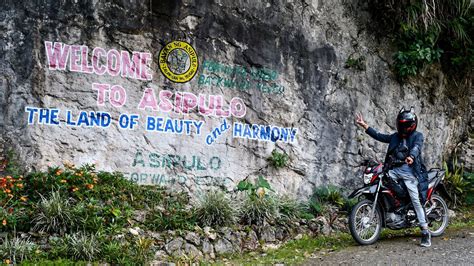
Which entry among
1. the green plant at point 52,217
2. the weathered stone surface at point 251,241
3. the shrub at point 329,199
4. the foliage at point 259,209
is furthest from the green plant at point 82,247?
the shrub at point 329,199

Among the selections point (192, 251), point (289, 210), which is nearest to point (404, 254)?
point (289, 210)

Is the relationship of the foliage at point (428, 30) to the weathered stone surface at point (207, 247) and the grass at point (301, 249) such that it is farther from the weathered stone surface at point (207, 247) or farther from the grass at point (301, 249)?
the weathered stone surface at point (207, 247)

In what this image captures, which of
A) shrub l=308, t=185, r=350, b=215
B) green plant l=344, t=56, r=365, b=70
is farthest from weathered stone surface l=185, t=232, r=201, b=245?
green plant l=344, t=56, r=365, b=70

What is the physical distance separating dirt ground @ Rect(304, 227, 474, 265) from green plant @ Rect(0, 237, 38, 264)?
315 cm

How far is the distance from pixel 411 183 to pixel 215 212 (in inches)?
105

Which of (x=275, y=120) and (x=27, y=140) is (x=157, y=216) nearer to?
(x=27, y=140)

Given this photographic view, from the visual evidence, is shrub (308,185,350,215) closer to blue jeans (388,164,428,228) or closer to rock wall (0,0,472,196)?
rock wall (0,0,472,196)

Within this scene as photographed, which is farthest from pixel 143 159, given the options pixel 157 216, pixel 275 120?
pixel 275 120

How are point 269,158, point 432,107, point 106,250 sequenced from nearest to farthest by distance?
point 106,250
point 269,158
point 432,107

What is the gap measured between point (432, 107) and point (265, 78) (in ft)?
12.4

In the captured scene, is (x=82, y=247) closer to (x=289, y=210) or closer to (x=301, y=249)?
(x=301, y=249)

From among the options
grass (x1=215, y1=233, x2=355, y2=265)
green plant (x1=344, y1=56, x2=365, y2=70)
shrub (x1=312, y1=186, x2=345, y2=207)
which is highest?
green plant (x1=344, y1=56, x2=365, y2=70)

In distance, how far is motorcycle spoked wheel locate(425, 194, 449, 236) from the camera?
23.0 feet

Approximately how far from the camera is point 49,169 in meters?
6.69
